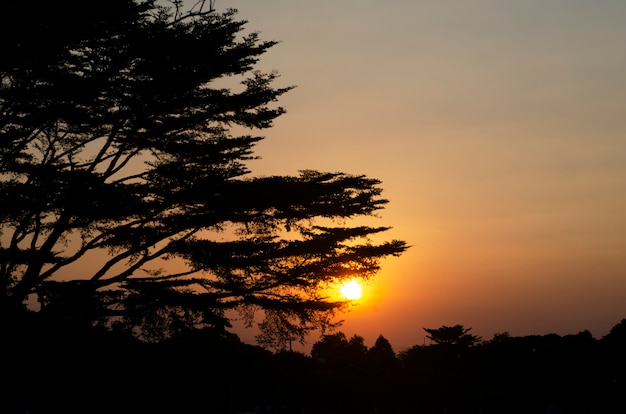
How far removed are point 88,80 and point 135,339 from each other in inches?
326

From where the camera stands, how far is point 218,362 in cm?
6050

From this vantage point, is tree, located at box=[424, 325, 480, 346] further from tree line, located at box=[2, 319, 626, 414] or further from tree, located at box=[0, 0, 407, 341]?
tree, located at box=[0, 0, 407, 341]

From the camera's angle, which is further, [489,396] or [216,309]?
[489,396]

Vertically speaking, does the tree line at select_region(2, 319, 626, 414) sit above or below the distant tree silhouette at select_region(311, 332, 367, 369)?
below

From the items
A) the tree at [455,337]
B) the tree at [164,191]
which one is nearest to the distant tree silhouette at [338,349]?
the tree at [455,337]

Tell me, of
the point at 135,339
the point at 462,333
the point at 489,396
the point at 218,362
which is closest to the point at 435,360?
the point at 462,333

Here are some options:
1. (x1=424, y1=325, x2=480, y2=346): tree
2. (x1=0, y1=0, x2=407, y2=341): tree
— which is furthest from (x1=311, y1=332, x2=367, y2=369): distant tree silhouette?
(x1=0, y1=0, x2=407, y2=341): tree

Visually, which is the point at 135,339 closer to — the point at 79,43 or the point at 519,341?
the point at 79,43

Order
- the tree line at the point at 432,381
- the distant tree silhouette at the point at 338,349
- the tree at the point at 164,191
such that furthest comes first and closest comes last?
the distant tree silhouette at the point at 338,349 → the tree line at the point at 432,381 → the tree at the point at 164,191

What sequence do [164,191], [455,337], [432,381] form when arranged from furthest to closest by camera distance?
[455,337], [432,381], [164,191]

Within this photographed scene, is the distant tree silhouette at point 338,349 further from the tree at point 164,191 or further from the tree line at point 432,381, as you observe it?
the tree at point 164,191

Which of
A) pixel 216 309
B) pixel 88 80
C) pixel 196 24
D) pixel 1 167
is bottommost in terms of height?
pixel 216 309

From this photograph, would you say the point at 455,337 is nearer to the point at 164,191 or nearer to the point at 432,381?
the point at 432,381

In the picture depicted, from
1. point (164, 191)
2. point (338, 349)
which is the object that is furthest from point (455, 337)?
point (164, 191)
